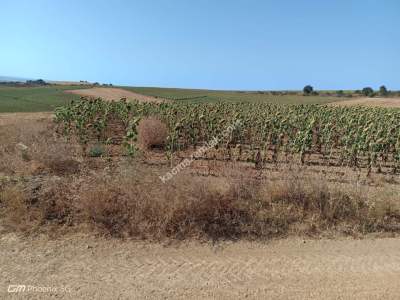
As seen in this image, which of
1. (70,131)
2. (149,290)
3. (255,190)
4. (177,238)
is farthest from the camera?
(70,131)

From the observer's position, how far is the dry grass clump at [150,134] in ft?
38.2

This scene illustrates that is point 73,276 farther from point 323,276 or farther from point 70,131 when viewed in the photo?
point 70,131

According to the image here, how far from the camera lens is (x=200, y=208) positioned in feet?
17.7

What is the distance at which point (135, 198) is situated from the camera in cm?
530

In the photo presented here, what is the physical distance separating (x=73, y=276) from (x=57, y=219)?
161 cm

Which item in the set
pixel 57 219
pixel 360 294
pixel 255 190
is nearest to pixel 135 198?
pixel 57 219

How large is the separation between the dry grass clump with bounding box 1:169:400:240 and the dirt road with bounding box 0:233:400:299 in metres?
0.34

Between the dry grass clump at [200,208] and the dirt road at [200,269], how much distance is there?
13.3 inches

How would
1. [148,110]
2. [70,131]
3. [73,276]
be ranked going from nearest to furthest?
[73,276] → [70,131] → [148,110]

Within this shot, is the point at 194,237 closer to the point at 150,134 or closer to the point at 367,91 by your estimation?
the point at 150,134

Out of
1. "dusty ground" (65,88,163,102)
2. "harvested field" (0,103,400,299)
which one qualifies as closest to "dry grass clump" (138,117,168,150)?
"harvested field" (0,103,400,299)

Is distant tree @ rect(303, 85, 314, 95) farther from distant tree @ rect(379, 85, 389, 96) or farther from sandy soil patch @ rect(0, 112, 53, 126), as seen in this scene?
sandy soil patch @ rect(0, 112, 53, 126)

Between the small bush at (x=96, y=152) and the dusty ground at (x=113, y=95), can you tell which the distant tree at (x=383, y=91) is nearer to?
the dusty ground at (x=113, y=95)

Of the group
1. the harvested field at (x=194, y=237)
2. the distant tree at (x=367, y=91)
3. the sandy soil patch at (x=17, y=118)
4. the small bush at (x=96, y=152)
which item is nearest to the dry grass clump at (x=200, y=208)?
the harvested field at (x=194, y=237)
